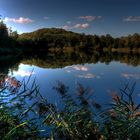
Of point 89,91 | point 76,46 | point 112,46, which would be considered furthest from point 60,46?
point 89,91

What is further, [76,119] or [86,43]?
[86,43]

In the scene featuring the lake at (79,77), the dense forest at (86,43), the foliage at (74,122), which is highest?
the foliage at (74,122)

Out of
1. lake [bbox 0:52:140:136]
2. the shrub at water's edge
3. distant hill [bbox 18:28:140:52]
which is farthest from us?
distant hill [bbox 18:28:140:52]

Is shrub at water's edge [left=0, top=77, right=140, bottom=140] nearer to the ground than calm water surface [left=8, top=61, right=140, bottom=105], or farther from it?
farther from it

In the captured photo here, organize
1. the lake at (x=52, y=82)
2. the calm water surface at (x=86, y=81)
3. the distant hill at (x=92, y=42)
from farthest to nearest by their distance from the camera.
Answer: the distant hill at (x=92, y=42)
the calm water surface at (x=86, y=81)
the lake at (x=52, y=82)

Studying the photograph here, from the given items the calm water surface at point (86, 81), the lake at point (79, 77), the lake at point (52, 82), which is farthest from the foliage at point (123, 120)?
the calm water surface at point (86, 81)

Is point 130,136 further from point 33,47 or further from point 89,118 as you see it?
point 33,47

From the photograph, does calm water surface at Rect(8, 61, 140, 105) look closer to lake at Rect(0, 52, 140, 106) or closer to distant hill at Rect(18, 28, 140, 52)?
lake at Rect(0, 52, 140, 106)

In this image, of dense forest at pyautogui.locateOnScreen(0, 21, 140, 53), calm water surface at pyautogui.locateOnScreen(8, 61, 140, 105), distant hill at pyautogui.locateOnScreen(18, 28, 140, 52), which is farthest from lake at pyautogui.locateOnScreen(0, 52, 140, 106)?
distant hill at pyautogui.locateOnScreen(18, 28, 140, 52)

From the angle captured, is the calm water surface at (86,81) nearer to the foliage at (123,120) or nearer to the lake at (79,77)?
the lake at (79,77)

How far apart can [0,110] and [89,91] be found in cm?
211

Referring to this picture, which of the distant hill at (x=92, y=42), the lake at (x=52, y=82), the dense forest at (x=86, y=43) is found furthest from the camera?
the distant hill at (x=92, y=42)

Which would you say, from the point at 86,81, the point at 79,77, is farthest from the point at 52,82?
the point at 79,77

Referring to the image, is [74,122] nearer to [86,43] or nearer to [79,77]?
[79,77]
